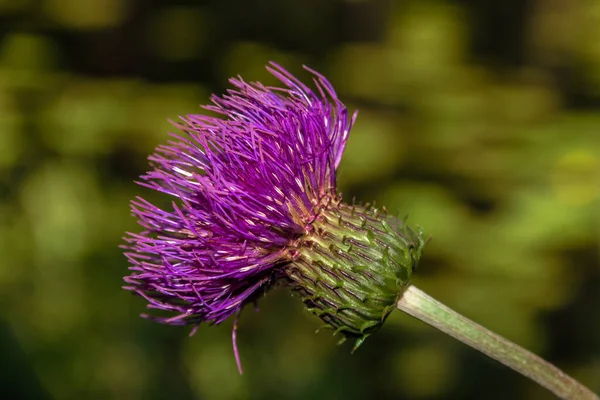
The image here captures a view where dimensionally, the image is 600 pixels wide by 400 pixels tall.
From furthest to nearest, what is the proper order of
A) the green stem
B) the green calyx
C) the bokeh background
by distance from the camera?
the bokeh background
the green calyx
the green stem

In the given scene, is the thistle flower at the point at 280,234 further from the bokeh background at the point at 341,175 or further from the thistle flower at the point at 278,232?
the bokeh background at the point at 341,175

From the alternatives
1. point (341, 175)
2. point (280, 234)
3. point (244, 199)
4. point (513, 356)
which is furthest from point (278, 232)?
point (341, 175)

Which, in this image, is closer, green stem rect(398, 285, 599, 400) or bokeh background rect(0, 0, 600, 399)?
green stem rect(398, 285, 599, 400)

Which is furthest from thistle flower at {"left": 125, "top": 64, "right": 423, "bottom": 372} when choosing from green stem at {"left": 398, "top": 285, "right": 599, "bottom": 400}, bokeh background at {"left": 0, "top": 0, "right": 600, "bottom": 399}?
bokeh background at {"left": 0, "top": 0, "right": 600, "bottom": 399}

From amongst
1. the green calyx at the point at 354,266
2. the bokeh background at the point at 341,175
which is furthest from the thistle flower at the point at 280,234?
the bokeh background at the point at 341,175

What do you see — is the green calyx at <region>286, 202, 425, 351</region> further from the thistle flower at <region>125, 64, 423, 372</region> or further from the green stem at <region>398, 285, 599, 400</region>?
the green stem at <region>398, 285, 599, 400</region>

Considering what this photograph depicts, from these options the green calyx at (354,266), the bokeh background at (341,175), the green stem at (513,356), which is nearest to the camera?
the green stem at (513,356)

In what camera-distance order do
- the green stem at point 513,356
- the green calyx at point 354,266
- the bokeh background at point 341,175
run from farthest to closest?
the bokeh background at point 341,175 → the green calyx at point 354,266 → the green stem at point 513,356
